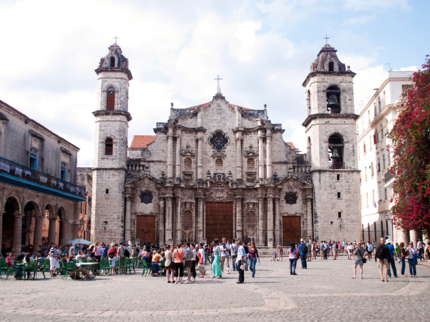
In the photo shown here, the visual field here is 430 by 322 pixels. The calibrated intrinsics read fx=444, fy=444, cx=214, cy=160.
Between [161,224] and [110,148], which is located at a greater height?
[110,148]

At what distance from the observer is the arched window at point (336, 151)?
3991 cm

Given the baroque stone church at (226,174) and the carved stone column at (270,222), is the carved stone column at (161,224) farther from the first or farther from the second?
the carved stone column at (270,222)

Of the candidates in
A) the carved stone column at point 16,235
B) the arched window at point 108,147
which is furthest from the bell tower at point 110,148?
the carved stone column at point 16,235

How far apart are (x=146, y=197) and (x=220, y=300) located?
27948 mm

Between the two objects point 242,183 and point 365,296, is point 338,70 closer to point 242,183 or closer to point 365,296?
point 242,183

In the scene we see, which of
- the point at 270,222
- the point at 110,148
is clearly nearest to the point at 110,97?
the point at 110,148

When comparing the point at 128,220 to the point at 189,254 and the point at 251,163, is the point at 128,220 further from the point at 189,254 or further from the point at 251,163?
the point at 189,254

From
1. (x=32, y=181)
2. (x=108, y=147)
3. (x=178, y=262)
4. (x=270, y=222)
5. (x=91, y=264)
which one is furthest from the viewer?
(x=108, y=147)

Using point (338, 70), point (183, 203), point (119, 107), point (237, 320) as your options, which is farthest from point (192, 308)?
point (338, 70)

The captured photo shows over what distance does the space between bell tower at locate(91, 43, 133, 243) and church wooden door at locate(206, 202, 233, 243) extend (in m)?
7.58

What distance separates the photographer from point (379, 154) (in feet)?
139

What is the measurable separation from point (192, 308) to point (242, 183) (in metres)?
28.8

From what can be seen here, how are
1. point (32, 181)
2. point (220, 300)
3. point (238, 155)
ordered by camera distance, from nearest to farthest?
point (220, 300) < point (32, 181) < point (238, 155)

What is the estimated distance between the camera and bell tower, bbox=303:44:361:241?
1503 inches
